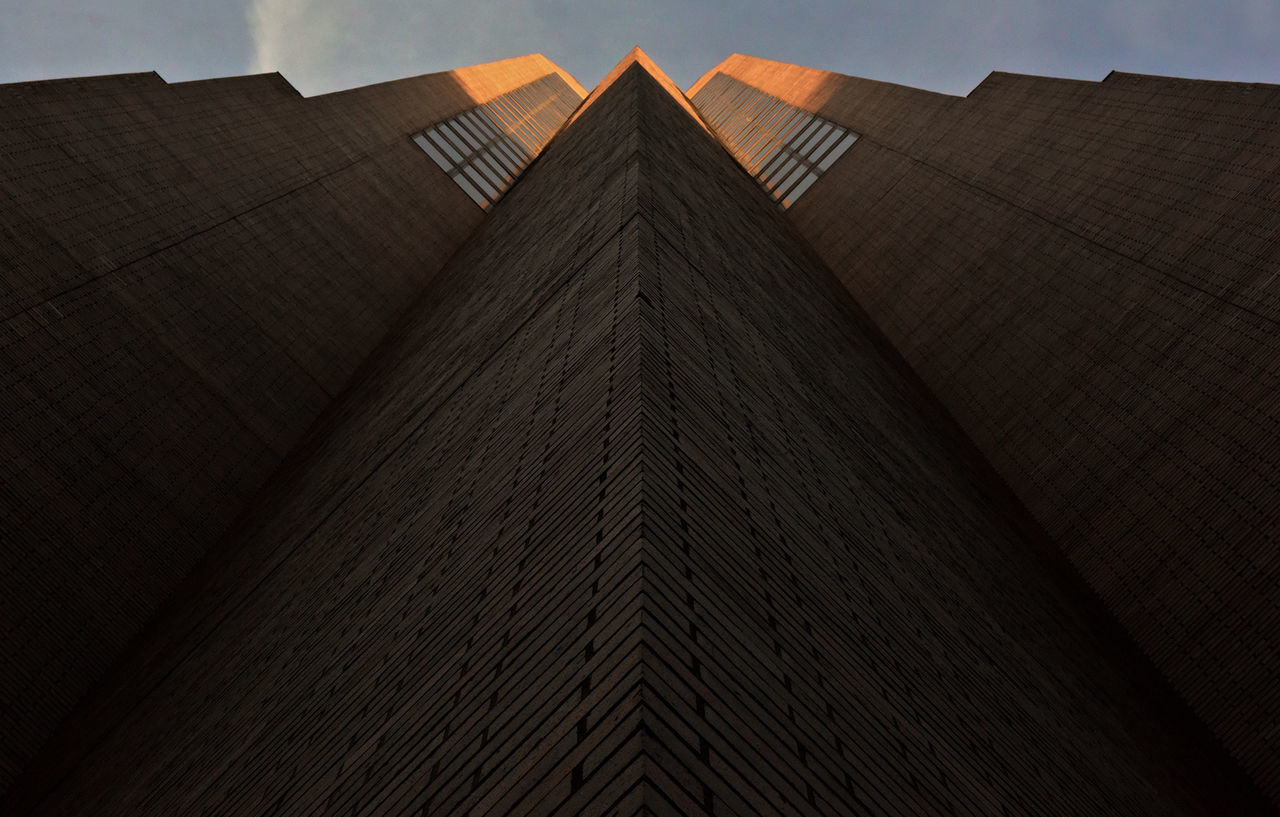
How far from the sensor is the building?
4.12m

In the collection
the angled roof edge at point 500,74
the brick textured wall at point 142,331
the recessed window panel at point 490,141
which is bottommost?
the brick textured wall at point 142,331

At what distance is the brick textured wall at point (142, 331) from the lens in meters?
10.9

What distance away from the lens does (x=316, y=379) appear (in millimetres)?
17203

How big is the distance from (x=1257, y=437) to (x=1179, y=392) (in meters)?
1.35

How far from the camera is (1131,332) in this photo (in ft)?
43.0

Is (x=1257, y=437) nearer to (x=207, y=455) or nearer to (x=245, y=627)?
(x=245, y=627)

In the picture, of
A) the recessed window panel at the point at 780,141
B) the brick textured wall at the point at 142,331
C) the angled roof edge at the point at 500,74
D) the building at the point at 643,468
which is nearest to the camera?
the building at the point at 643,468

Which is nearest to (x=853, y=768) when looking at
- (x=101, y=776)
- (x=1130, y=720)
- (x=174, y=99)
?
(x=1130, y=720)

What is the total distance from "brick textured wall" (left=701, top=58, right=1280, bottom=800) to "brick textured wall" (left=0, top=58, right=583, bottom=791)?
1218 centimetres

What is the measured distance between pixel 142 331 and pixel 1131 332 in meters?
14.9

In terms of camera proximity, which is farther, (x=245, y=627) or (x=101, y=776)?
Result: (x=245, y=627)

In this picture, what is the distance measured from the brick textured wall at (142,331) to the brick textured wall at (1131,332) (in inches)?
479

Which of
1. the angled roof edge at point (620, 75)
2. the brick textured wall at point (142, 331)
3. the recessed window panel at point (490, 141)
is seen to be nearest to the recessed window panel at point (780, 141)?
the angled roof edge at point (620, 75)

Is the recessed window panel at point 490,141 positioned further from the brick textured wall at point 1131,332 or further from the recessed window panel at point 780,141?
the brick textured wall at point 1131,332
